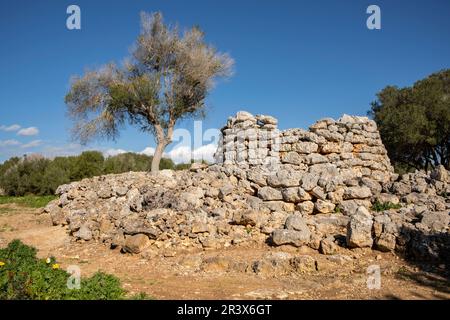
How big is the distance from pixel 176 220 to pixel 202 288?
368cm

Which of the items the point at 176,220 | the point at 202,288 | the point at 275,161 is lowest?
the point at 202,288

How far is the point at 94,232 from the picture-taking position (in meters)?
11.2

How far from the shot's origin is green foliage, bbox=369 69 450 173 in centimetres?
2084

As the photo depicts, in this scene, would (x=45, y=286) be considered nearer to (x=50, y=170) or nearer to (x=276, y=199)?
(x=276, y=199)

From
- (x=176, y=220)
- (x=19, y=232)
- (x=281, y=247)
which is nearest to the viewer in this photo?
(x=281, y=247)

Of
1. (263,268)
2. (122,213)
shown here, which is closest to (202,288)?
(263,268)

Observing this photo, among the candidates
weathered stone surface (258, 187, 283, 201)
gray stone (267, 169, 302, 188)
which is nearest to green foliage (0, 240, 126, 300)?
weathered stone surface (258, 187, 283, 201)

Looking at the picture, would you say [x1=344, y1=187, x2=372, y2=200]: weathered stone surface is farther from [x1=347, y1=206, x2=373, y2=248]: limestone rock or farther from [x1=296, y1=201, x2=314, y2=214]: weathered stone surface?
[x1=347, y1=206, x2=373, y2=248]: limestone rock

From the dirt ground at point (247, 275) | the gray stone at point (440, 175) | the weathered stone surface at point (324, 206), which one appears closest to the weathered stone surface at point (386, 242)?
the dirt ground at point (247, 275)

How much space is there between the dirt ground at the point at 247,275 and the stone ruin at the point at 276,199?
0.39m

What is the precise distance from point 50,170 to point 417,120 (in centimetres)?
2233

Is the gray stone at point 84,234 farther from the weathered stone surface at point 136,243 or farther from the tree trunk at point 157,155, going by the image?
the tree trunk at point 157,155

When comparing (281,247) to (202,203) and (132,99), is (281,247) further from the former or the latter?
(132,99)
